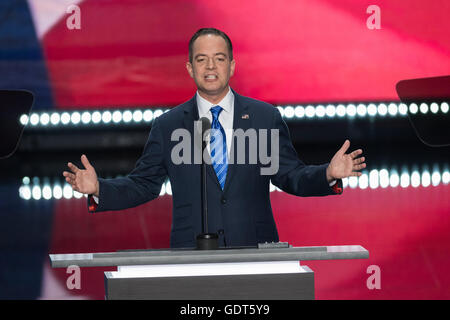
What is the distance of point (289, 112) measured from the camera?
3.63 metres

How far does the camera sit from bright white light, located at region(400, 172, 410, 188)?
3654 mm

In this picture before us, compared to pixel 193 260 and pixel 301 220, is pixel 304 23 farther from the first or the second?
pixel 193 260

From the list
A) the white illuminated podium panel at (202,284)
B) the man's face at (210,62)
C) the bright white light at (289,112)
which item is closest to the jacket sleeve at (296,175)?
the man's face at (210,62)

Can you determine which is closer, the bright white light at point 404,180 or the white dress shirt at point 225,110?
the white dress shirt at point 225,110

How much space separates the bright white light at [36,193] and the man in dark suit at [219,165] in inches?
61.2

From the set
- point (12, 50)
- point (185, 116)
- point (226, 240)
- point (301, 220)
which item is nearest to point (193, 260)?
point (226, 240)

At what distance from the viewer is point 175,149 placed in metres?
2.24

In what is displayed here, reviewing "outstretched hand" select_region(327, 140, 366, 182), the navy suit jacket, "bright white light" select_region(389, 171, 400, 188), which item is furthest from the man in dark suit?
"bright white light" select_region(389, 171, 400, 188)

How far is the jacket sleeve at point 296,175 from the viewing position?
198 cm

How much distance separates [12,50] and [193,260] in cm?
249

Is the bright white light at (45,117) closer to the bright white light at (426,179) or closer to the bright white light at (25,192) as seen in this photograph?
the bright white light at (25,192)

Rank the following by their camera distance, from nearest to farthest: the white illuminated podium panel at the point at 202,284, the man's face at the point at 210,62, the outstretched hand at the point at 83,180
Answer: the white illuminated podium panel at the point at 202,284 < the outstretched hand at the point at 83,180 < the man's face at the point at 210,62
